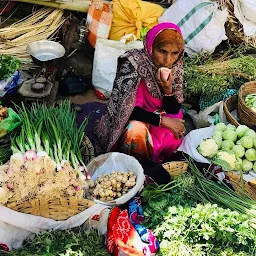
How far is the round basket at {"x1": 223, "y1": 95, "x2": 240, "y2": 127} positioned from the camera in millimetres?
4266

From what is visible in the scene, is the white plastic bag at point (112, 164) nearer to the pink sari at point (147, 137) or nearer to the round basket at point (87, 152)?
the round basket at point (87, 152)

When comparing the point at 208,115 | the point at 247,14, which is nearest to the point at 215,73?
the point at 208,115

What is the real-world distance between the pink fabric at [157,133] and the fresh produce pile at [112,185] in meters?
0.62

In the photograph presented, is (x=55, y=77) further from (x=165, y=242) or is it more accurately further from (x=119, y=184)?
(x=165, y=242)

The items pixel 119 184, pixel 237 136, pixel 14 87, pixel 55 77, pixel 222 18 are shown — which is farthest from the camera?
pixel 222 18

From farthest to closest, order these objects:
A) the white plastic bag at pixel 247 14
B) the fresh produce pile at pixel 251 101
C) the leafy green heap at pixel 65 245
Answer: the white plastic bag at pixel 247 14 → the fresh produce pile at pixel 251 101 → the leafy green heap at pixel 65 245

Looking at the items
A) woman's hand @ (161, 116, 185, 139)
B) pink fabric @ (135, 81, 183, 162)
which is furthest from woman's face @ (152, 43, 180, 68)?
woman's hand @ (161, 116, 185, 139)

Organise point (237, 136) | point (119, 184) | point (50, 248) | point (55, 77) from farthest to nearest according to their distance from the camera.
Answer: point (55, 77), point (237, 136), point (119, 184), point (50, 248)

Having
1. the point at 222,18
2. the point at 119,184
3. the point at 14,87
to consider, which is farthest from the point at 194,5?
the point at 119,184

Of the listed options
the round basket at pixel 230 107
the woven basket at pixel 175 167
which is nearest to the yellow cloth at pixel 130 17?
the round basket at pixel 230 107

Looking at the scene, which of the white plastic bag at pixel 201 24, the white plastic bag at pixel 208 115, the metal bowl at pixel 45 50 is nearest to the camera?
the white plastic bag at pixel 208 115

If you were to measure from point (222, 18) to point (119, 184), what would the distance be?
2.71 m

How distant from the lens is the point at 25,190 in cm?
306

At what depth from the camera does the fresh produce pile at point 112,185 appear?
3.33 metres
